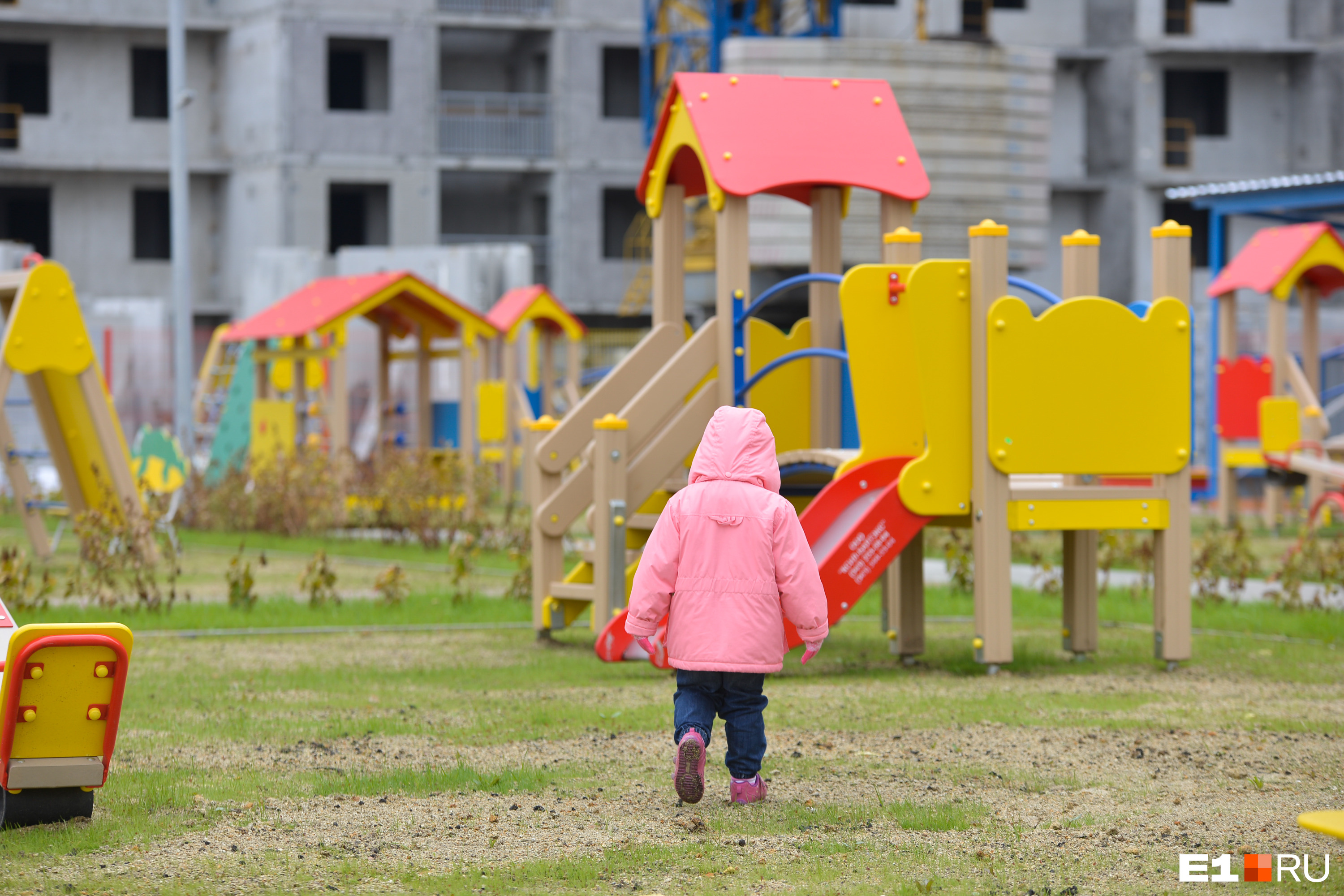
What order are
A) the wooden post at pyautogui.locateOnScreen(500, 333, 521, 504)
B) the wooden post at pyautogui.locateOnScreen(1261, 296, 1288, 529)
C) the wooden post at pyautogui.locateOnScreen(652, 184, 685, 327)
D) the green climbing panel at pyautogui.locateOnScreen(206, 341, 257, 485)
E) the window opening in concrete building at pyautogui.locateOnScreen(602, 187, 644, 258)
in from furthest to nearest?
the window opening in concrete building at pyautogui.locateOnScreen(602, 187, 644, 258) → the wooden post at pyautogui.locateOnScreen(500, 333, 521, 504) → the green climbing panel at pyautogui.locateOnScreen(206, 341, 257, 485) → the wooden post at pyautogui.locateOnScreen(1261, 296, 1288, 529) → the wooden post at pyautogui.locateOnScreen(652, 184, 685, 327)

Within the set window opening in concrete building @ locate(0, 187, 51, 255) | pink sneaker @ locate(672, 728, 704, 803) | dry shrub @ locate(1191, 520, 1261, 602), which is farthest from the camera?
window opening in concrete building @ locate(0, 187, 51, 255)

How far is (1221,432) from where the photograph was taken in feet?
67.0

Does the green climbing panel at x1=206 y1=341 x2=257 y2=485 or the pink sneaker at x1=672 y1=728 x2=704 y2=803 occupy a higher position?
the green climbing panel at x1=206 y1=341 x2=257 y2=485

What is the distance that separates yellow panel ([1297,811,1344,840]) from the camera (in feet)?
13.1

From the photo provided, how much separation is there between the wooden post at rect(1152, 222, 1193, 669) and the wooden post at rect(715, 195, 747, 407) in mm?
2183

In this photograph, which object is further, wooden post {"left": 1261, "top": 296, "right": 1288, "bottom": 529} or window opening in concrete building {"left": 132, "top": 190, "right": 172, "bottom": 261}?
window opening in concrete building {"left": 132, "top": 190, "right": 172, "bottom": 261}

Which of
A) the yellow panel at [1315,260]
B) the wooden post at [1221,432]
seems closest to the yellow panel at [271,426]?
the wooden post at [1221,432]

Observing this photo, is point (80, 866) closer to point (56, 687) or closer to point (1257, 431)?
point (56, 687)

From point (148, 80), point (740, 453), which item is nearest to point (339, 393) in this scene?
point (740, 453)

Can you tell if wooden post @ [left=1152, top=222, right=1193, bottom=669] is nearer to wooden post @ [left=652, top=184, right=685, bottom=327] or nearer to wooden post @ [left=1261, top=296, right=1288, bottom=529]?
wooden post @ [left=652, top=184, right=685, bottom=327]

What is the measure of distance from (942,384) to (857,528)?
835 millimetres

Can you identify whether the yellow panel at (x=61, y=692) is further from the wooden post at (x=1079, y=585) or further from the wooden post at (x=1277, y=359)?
the wooden post at (x=1277, y=359)

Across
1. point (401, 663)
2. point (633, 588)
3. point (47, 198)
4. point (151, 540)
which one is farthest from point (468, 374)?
point (47, 198)

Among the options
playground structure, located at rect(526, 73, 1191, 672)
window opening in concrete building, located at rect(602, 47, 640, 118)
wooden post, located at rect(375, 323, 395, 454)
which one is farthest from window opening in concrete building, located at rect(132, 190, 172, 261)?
playground structure, located at rect(526, 73, 1191, 672)
